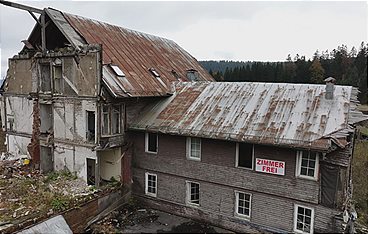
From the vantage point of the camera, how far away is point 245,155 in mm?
14539

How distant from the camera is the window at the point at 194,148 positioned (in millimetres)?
15759

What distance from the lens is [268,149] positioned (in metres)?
13.8

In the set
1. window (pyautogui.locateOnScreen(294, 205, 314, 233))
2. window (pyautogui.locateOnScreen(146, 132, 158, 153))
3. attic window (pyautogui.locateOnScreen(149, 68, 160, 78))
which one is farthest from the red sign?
attic window (pyautogui.locateOnScreen(149, 68, 160, 78))

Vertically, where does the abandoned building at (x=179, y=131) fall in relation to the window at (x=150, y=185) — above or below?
above

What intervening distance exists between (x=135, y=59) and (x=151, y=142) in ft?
19.6

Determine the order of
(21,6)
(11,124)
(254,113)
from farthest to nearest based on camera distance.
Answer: (11,124) → (21,6) → (254,113)

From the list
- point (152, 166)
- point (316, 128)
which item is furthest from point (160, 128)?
point (316, 128)

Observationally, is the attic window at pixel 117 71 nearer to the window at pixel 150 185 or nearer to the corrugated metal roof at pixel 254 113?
the corrugated metal roof at pixel 254 113

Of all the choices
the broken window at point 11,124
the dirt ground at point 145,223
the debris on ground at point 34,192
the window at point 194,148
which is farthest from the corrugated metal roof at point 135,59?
the broken window at point 11,124

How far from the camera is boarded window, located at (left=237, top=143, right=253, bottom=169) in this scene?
14.4 metres

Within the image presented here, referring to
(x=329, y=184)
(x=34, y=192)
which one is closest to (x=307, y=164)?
(x=329, y=184)

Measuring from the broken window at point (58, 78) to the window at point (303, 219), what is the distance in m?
14.0

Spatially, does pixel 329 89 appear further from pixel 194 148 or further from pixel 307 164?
pixel 194 148

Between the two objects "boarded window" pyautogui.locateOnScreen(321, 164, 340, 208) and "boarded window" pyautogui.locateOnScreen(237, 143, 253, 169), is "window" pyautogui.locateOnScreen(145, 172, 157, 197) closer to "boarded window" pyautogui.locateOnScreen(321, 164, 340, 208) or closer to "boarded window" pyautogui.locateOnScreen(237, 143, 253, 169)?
"boarded window" pyautogui.locateOnScreen(237, 143, 253, 169)
